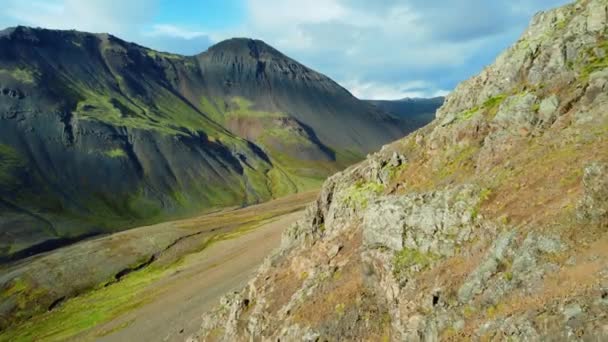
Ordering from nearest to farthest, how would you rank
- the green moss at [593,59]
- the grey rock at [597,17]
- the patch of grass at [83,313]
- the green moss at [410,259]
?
the green moss at [410,259] → the green moss at [593,59] → the grey rock at [597,17] → the patch of grass at [83,313]

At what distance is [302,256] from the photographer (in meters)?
42.6

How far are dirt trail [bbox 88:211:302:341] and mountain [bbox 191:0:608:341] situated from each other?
29.3 meters

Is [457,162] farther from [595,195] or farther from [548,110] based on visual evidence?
[595,195]

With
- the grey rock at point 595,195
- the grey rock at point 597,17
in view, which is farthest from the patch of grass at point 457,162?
the grey rock at point 597,17

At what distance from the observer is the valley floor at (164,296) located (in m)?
76.9

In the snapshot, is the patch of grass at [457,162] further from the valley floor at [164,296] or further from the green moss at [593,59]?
the valley floor at [164,296]

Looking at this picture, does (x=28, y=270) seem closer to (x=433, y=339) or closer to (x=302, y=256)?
(x=302, y=256)

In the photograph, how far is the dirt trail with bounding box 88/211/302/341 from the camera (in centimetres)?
7383

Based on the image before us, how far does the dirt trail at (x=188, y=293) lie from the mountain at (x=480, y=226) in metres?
29.3

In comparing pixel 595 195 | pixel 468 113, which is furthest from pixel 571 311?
pixel 468 113

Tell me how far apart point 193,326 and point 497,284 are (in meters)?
52.8

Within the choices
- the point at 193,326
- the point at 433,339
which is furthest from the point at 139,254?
the point at 433,339

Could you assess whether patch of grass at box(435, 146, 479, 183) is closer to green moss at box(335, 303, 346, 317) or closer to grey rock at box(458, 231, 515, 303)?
grey rock at box(458, 231, 515, 303)

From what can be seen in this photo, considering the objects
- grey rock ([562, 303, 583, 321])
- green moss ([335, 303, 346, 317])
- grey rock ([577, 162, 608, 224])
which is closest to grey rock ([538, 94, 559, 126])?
grey rock ([577, 162, 608, 224])
